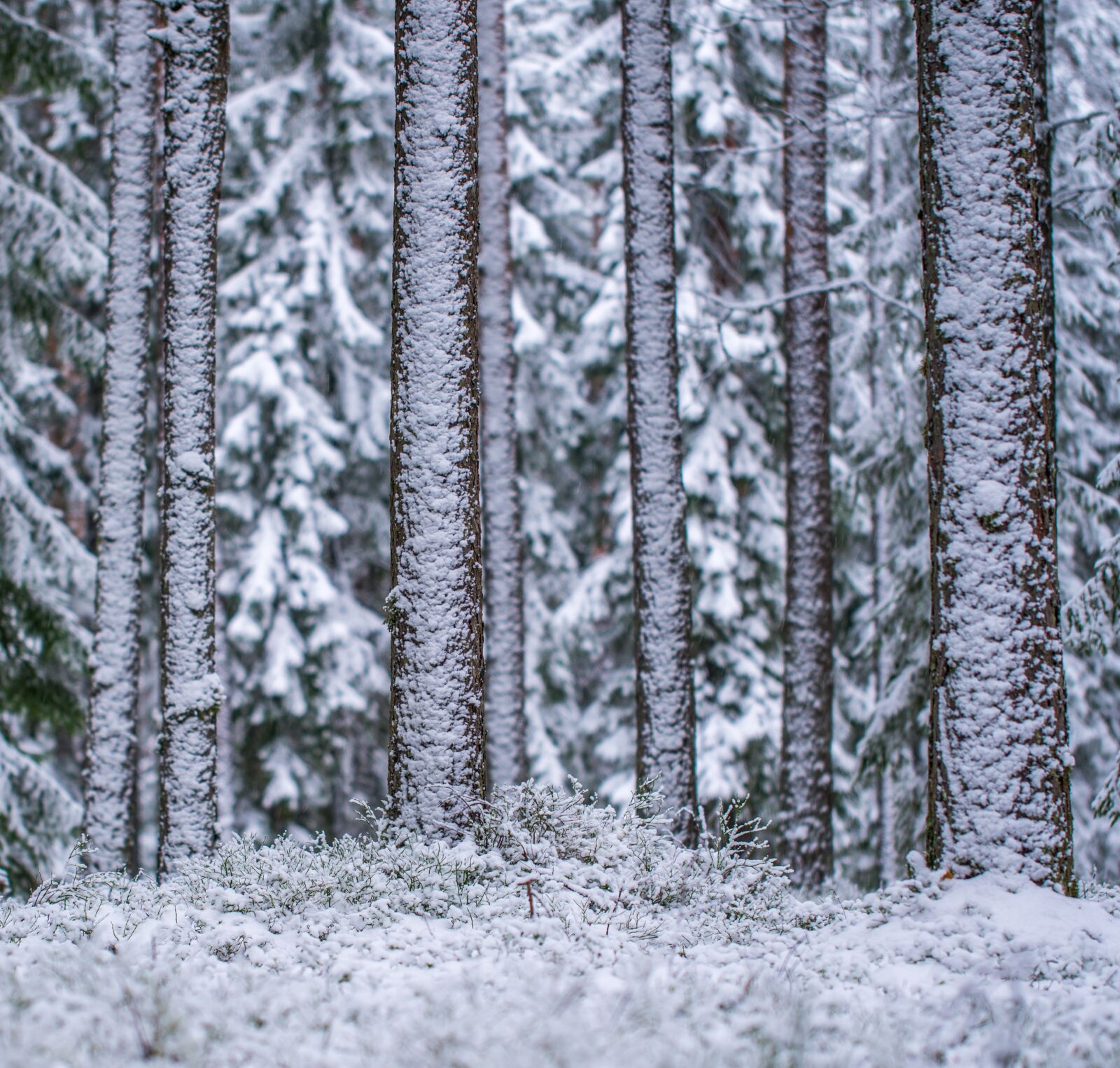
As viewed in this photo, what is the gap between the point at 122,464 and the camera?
25.6ft

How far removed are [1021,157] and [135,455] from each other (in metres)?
7.36

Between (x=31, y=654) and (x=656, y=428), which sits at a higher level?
(x=656, y=428)

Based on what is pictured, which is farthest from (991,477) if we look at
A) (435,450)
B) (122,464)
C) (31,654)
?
(31,654)

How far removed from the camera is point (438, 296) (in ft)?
19.4

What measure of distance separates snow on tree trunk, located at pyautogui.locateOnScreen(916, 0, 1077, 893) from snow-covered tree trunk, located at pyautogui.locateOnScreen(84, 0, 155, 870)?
658cm

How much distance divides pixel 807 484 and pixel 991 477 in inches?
186

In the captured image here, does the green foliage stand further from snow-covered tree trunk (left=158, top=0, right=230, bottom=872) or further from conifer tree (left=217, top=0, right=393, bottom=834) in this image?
snow-covered tree trunk (left=158, top=0, right=230, bottom=872)

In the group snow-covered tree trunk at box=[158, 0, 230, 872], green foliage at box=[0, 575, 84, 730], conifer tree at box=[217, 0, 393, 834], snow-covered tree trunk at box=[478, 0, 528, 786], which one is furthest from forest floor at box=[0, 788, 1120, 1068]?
conifer tree at box=[217, 0, 393, 834]

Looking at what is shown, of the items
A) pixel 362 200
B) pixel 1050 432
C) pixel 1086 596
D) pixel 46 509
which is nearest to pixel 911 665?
pixel 1086 596

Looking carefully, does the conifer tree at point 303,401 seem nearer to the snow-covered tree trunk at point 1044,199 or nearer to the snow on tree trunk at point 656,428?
the snow on tree trunk at point 656,428

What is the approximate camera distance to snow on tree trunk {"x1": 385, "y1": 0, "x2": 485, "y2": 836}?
586 cm

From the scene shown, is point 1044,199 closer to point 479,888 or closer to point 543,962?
point 543,962

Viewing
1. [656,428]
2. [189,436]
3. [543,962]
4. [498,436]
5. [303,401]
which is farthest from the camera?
[303,401]

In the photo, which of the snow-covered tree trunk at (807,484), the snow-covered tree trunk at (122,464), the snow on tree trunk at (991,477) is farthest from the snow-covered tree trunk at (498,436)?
the snow on tree trunk at (991,477)
